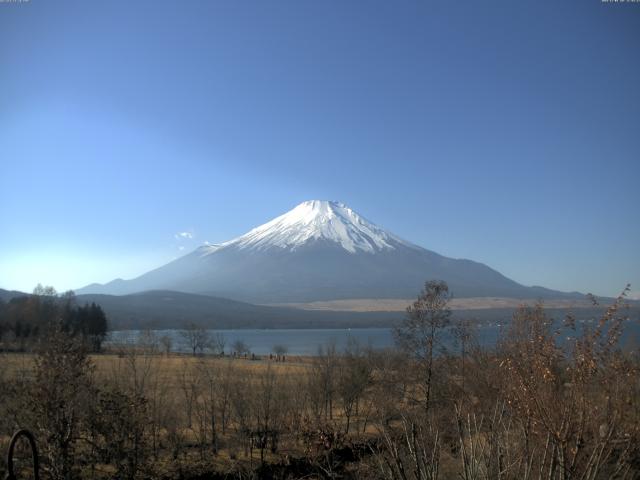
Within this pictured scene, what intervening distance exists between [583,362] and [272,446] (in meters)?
20.4

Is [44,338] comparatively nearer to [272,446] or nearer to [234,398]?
[234,398]

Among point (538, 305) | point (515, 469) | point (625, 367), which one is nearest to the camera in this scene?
point (625, 367)

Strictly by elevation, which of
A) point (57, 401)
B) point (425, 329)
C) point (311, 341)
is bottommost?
point (311, 341)

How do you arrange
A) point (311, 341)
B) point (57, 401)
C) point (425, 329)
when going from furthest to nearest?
point (311, 341), point (425, 329), point (57, 401)

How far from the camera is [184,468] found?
21.2m

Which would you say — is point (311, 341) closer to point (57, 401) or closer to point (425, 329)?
point (425, 329)

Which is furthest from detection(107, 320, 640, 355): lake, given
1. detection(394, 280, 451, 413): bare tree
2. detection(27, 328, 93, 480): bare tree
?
detection(27, 328, 93, 480): bare tree

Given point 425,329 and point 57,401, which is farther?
point 425,329

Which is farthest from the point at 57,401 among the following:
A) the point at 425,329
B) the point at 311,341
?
the point at 311,341

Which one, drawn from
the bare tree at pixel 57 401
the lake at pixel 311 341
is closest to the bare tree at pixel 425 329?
the lake at pixel 311 341

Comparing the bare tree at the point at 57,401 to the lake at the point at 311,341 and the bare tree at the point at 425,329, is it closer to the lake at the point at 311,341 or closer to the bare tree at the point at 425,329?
the lake at the point at 311,341

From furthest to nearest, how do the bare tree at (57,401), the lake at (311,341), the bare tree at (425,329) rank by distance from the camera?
the lake at (311,341), the bare tree at (425,329), the bare tree at (57,401)

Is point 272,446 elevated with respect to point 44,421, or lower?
lower

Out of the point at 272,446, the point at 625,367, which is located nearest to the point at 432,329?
the point at 272,446
